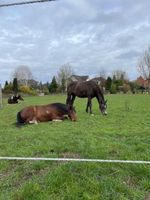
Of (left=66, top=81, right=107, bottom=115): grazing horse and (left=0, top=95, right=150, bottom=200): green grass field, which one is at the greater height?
(left=66, top=81, right=107, bottom=115): grazing horse

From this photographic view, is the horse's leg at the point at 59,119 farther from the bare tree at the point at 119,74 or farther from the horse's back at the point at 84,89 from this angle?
the bare tree at the point at 119,74

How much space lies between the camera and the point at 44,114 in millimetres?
12062

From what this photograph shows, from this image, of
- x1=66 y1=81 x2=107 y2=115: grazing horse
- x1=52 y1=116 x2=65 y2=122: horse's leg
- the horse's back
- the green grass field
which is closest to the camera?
the green grass field

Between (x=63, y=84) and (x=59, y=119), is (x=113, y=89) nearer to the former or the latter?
(x=63, y=84)

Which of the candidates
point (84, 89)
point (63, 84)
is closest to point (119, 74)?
point (63, 84)

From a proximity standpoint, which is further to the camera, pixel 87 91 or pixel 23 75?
pixel 23 75

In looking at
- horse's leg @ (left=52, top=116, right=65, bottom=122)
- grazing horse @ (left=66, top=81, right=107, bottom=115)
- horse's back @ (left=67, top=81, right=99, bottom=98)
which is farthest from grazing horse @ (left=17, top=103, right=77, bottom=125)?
horse's back @ (left=67, top=81, right=99, bottom=98)

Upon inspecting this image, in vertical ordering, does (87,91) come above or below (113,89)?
below

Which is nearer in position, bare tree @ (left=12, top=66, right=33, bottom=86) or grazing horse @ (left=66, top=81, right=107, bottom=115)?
grazing horse @ (left=66, top=81, right=107, bottom=115)

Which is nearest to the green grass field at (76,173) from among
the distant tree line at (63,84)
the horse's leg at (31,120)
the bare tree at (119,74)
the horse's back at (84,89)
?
the horse's leg at (31,120)

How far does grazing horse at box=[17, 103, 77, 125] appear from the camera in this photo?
38.5 feet

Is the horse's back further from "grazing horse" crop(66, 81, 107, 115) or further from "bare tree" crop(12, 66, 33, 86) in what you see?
"bare tree" crop(12, 66, 33, 86)

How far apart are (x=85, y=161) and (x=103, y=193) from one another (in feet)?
3.64

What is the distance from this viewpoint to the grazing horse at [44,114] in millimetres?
11727
